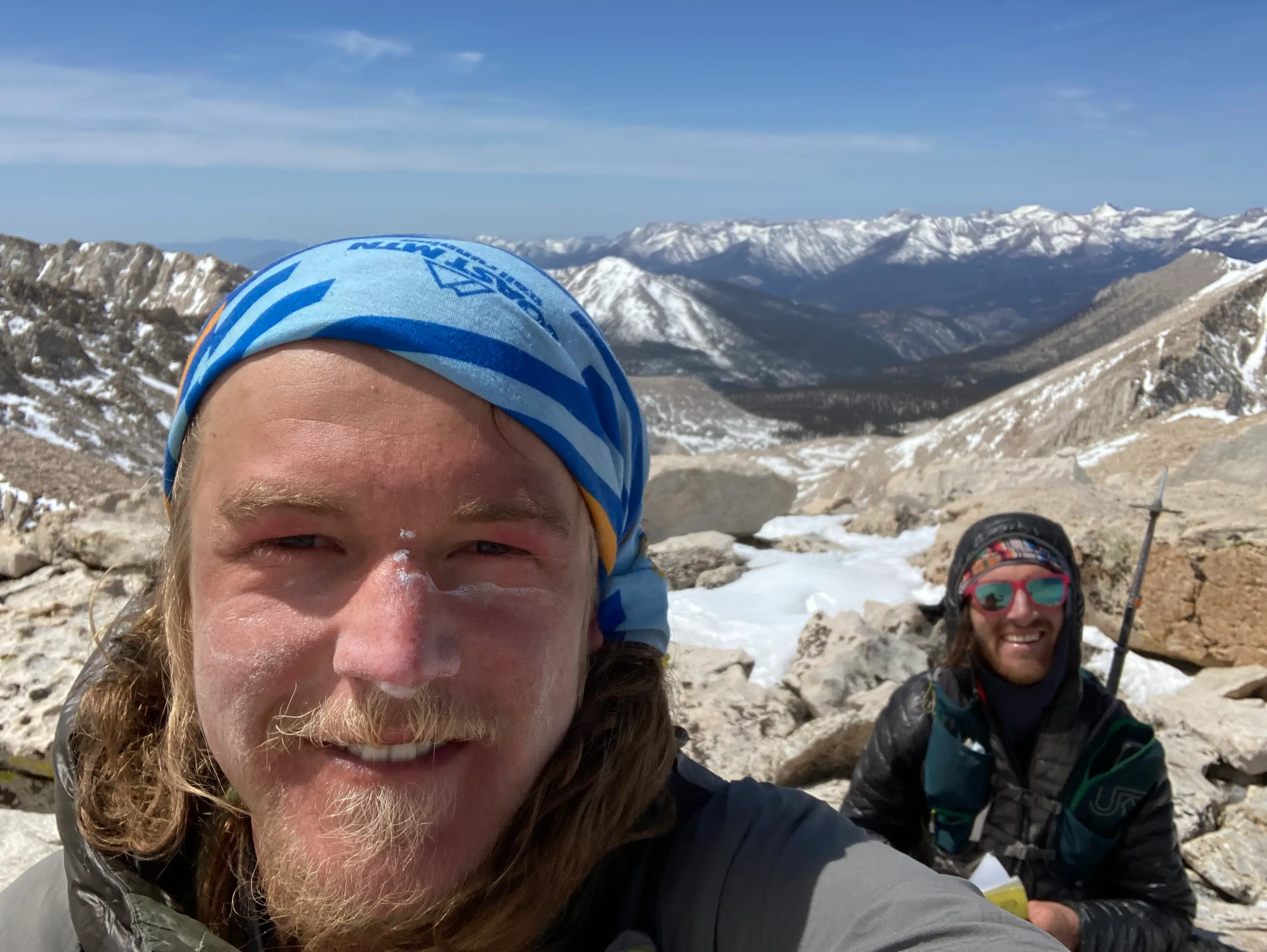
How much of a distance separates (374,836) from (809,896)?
829 millimetres

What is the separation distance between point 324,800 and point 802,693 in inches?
240

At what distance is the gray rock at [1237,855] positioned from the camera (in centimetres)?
494

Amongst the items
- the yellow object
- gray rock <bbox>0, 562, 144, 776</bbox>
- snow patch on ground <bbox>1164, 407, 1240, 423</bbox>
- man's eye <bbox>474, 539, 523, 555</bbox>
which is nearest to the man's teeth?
man's eye <bbox>474, 539, 523, 555</bbox>

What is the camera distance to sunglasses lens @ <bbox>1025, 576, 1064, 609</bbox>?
4.23 meters

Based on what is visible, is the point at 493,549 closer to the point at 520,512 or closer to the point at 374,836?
the point at 520,512

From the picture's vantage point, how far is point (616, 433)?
1942mm

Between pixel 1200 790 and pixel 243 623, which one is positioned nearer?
pixel 243 623

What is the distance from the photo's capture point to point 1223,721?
6.46 meters

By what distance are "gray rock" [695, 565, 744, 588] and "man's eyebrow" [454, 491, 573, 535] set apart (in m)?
9.50

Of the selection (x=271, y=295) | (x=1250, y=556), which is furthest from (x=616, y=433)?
(x=1250, y=556)

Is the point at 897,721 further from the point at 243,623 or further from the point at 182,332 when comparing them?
the point at 182,332

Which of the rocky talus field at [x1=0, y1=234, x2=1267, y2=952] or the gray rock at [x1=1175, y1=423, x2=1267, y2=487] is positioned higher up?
the gray rock at [x1=1175, y1=423, x2=1267, y2=487]

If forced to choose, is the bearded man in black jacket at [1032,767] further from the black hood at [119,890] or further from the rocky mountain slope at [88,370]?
the rocky mountain slope at [88,370]

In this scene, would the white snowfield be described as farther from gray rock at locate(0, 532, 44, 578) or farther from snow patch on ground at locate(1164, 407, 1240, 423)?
snow patch on ground at locate(1164, 407, 1240, 423)
